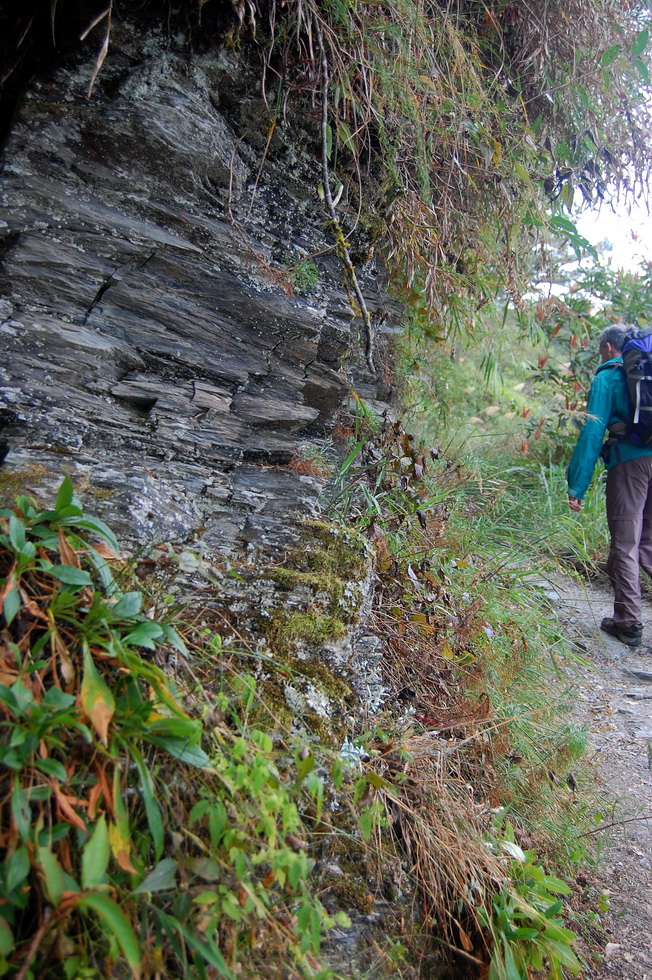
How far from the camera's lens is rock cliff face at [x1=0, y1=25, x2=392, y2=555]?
2546mm

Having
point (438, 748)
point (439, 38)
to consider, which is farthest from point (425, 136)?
point (438, 748)

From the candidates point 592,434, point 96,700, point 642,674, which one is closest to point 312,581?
point 96,700

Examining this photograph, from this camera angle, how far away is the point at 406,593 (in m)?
3.22

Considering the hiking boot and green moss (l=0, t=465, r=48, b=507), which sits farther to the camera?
the hiking boot

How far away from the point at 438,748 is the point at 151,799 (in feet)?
4.44

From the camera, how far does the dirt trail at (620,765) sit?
2.48 m

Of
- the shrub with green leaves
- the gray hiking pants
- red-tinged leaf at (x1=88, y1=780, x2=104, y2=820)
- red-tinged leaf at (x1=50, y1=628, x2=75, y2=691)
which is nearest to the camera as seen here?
the shrub with green leaves

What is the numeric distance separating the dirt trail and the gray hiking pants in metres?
0.30

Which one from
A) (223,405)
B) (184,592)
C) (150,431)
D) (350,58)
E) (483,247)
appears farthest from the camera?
(483,247)

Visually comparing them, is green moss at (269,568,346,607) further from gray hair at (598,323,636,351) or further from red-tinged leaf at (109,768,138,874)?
gray hair at (598,323,636,351)

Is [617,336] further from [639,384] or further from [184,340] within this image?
[184,340]

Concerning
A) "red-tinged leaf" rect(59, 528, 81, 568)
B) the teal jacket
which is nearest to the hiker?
the teal jacket

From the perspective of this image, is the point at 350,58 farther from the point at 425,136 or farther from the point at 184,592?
the point at 184,592

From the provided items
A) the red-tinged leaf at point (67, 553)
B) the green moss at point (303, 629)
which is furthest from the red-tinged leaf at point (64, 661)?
the green moss at point (303, 629)
